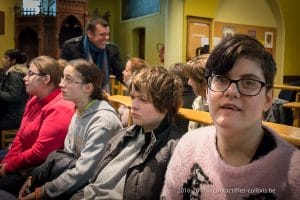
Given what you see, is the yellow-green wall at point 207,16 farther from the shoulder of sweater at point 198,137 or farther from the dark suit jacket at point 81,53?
the shoulder of sweater at point 198,137

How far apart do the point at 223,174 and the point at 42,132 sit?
144 centimetres

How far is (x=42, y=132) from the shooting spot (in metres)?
2.19

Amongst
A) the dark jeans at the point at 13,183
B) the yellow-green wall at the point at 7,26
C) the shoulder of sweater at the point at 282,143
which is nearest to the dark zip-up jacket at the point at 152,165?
the shoulder of sweater at the point at 282,143

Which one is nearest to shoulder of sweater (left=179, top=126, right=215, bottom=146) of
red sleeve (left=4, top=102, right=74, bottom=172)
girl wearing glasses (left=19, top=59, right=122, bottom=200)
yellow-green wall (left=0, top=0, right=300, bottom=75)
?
girl wearing glasses (left=19, top=59, right=122, bottom=200)

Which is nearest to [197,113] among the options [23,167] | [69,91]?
[69,91]

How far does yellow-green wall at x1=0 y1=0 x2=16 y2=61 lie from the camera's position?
767 cm

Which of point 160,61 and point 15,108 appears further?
point 160,61

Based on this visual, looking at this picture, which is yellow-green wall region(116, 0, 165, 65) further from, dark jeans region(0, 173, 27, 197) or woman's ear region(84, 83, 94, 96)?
dark jeans region(0, 173, 27, 197)

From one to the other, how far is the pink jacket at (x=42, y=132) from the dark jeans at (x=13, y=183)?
0.05 metres

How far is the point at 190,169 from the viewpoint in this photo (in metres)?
1.14

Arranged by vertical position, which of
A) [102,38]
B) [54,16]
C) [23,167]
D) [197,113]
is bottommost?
[23,167]

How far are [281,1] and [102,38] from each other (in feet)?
16.3

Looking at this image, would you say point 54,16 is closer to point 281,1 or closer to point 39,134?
point 281,1

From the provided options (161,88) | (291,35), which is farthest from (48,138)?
(291,35)
